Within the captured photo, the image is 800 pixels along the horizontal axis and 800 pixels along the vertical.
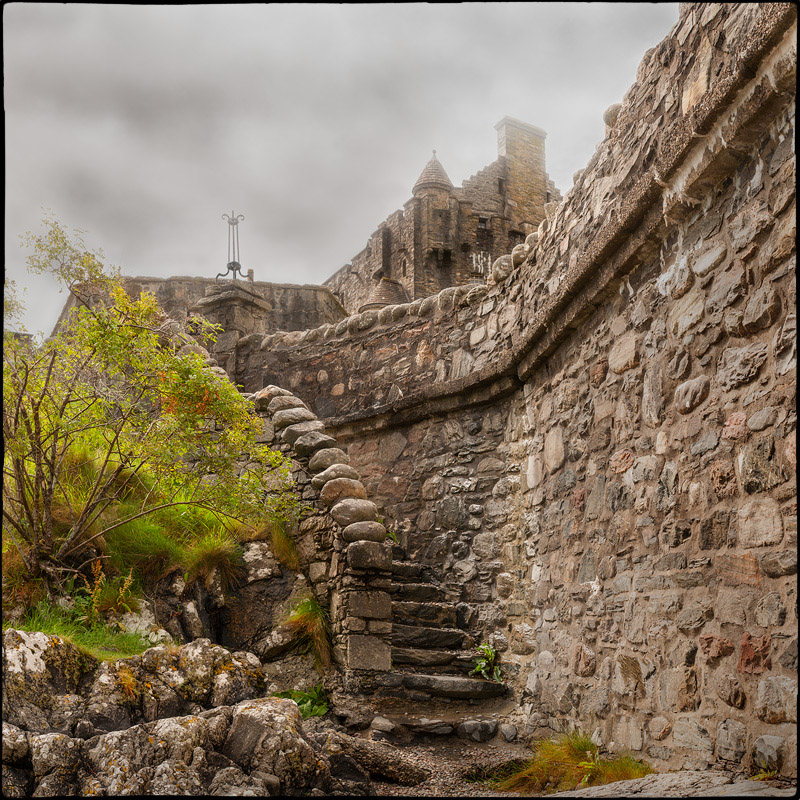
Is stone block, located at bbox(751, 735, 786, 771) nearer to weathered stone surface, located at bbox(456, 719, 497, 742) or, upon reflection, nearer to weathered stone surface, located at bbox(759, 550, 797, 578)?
weathered stone surface, located at bbox(759, 550, 797, 578)

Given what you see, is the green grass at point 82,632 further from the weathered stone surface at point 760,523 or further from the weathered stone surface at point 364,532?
the weathered stone surface at point 760,523

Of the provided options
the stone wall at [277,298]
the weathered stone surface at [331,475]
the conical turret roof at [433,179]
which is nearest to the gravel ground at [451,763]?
the weathered stone surface at [331,475]

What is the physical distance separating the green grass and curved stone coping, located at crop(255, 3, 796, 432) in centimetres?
336

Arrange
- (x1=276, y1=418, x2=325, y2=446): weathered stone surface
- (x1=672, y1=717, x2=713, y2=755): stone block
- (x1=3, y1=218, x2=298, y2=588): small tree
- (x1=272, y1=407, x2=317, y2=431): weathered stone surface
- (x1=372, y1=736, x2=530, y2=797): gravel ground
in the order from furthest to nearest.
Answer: (x1=272, y1=407, x2=317, y2=431): weathered stone surface < (x1=276, y1=418, x2=325, y2=446): weathered stone surface < (x1=3, y1=218, x2=298, y2=588): small tree < (x1=372, y1=736, x2=530, y2=797): gravel ground < (x1=672, y1=717, x2=713, y2=755): stone block

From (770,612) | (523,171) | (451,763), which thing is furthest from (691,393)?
(523,171)

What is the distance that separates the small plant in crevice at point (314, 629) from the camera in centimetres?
557

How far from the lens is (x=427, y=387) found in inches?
280

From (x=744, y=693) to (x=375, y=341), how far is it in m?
5.71

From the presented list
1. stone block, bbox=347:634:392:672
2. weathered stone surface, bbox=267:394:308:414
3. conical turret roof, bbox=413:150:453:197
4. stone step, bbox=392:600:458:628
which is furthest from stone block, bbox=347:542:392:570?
conical turret roof, bbox=413:150:453:197

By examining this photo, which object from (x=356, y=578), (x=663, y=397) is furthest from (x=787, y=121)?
(x=356, y=578)

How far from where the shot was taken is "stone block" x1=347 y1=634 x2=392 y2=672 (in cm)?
537

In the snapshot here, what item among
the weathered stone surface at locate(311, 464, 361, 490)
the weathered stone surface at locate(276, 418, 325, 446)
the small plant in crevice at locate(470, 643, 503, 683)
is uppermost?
the weathered stone surface at locate(276, 418, 325, 446)

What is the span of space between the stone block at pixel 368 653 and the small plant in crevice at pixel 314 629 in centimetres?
28

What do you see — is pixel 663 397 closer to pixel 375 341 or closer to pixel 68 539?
pixel 68 539
